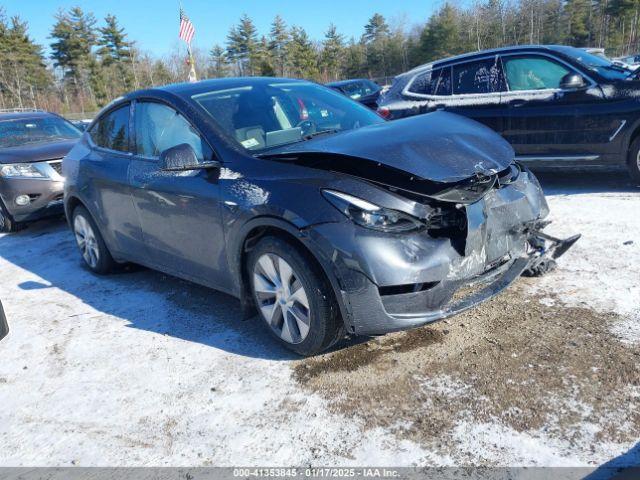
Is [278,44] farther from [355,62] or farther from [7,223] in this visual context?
[7,223]

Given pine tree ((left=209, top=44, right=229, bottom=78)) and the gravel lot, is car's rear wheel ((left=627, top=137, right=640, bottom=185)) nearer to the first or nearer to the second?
the gravel lot

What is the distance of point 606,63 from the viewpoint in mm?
6281

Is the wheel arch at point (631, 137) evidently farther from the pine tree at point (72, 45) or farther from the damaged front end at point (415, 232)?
the pine tree at point (72, 45)

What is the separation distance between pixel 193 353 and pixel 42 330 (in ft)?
4.86

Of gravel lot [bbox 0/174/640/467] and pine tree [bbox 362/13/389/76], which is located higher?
gravel lot [bbox 0/174/640/467]

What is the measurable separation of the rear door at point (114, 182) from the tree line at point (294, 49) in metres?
42.4

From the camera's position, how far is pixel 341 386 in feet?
9.65

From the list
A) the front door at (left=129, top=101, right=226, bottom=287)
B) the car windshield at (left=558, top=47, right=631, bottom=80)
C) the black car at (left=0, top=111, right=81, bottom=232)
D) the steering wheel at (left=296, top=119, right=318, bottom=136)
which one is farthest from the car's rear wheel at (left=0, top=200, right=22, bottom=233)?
the car windshield at (left=558, top=47, right=631, bottom=80)

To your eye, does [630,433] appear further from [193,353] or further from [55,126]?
[55,126]

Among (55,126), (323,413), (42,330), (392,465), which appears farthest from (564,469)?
(55,126)

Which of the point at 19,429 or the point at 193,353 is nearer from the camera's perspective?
the point at 19,429

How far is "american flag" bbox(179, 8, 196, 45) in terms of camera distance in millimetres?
22422

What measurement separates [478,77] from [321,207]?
4663mm

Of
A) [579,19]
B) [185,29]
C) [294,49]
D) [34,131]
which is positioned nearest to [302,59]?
[294,49]
